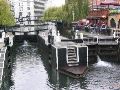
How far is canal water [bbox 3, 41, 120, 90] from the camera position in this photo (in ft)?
140

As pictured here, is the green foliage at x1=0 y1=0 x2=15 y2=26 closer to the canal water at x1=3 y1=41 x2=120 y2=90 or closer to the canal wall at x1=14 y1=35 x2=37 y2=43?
the canal wall at x1=14 y1=35 x2=37 y2=43

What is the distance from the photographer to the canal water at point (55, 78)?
42688 mm

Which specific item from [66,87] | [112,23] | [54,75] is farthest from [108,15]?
[66,87]

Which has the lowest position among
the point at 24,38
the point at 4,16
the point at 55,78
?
the point at 24,38

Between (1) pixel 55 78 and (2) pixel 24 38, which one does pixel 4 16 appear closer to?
(2) pixel 24 38

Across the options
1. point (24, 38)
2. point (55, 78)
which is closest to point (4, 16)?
point (24, 38)

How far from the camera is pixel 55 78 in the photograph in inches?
1868

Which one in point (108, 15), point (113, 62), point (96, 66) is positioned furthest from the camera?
point (108, 15)

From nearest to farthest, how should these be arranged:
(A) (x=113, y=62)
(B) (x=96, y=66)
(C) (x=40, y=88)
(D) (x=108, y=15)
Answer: (C) (x=40, y=88) → (B) (x=96, y=66) → (A) (x=113, y=62) → (D) (x=108, y=15)

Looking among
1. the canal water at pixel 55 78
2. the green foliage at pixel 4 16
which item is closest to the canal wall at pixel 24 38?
the green foliage at pixel 4 16

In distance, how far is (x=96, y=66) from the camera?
178 ft

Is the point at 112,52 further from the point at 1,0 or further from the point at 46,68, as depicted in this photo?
the point at 1,0

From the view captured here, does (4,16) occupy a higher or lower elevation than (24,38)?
higher

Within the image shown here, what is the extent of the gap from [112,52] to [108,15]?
22093 millimetres
